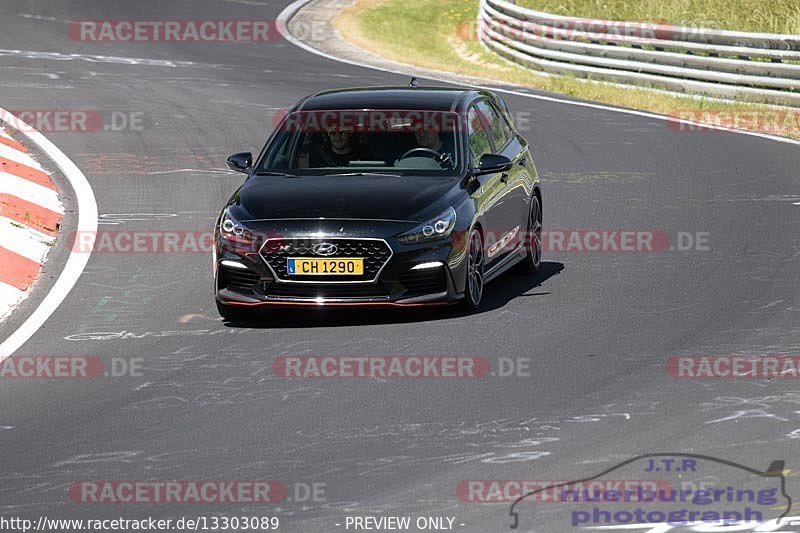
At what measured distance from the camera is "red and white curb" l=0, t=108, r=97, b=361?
12.4 metres

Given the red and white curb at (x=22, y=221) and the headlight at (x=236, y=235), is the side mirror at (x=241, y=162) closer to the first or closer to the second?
the headlight at (x=236, y=235)

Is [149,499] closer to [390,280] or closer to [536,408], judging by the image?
[536,408]

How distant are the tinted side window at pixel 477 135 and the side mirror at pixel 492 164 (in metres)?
0.27

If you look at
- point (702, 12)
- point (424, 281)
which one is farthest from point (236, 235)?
point (702, 12)

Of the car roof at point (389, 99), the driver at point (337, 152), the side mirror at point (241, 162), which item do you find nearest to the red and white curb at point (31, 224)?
the side mirror at point (241, 162)

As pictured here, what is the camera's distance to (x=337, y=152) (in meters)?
12.7

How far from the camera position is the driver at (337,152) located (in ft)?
41.6

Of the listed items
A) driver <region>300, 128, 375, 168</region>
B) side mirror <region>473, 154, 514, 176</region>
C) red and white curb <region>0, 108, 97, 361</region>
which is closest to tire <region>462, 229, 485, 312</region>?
side mirror <region>473, 154, 514, 176</region>

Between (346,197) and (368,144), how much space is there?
984 mm

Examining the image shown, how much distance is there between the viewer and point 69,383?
33.2 ft

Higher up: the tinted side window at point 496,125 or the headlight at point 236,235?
the tinted side window at point 496,125

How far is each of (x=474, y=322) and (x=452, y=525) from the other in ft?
14.7

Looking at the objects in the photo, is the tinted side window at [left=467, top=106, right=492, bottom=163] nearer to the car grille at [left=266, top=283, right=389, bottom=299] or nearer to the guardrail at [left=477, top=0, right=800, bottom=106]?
the car grille at [left=266, top=283, right=389, bottom=299]

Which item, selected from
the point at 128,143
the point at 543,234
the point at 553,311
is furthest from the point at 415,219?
the point at 128,143
